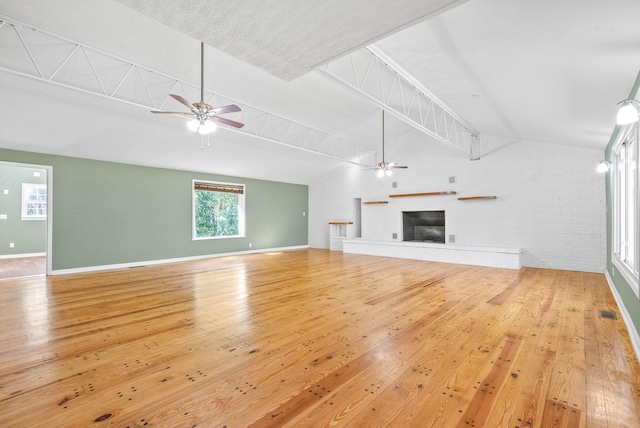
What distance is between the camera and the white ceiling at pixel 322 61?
79.0 inches

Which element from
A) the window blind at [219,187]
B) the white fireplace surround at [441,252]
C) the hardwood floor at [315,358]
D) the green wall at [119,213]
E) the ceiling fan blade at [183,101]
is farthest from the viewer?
the window blind at [219,187]

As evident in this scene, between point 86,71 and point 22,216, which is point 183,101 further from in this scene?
point 22,216

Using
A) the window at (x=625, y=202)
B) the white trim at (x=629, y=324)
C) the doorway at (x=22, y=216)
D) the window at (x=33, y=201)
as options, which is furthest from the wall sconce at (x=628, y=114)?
the window at (x=33, y=201)

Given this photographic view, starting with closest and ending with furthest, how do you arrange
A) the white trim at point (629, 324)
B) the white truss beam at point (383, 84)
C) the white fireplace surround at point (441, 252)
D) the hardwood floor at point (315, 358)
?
the hardwood floor at point (315, 358) < the white trim at point (629, 324) < the white truss beam at point (383, 84) < the white fireplace surround at point (441, 252)

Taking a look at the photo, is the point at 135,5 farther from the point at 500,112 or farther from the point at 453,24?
the point at 500,112

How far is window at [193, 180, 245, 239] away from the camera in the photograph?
337 inches

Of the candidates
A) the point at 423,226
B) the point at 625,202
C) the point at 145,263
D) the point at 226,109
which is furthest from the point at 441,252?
the point at 145,263

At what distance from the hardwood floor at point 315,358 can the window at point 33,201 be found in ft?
17.7

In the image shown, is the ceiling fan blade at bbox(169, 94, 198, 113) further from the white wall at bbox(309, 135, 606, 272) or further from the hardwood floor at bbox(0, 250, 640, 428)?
the white wall at bbox(309, 135, 606, 272)

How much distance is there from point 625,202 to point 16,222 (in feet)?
44.3

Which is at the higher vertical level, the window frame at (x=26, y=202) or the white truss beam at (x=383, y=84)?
the white truss beam at (x=383, y=84)

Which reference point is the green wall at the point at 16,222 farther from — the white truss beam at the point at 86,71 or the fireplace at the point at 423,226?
the fireplace at the point at 423,226

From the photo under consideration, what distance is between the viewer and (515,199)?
23.5 feet

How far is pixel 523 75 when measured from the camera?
3.30 meters
